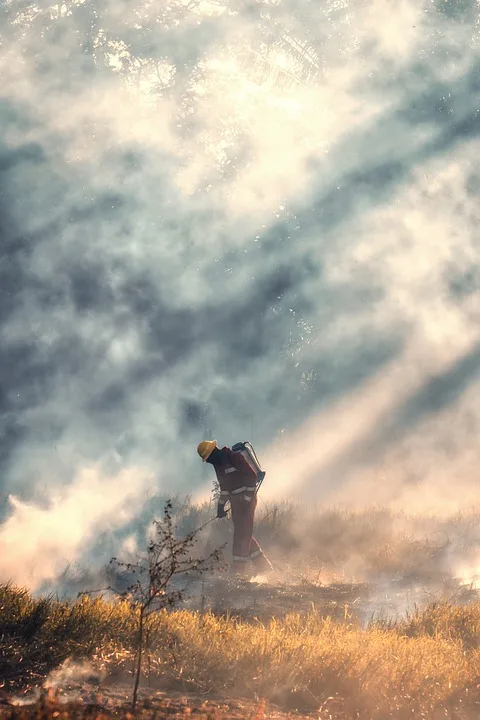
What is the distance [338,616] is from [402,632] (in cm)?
159

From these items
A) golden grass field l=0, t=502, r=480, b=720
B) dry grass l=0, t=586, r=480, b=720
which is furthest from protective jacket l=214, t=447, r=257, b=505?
dry grass l=0, t=586, r=480, b=720

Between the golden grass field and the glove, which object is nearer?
the golden grass field

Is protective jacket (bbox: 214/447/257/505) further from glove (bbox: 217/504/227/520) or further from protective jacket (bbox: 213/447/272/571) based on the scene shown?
glove (bbox: 217/504/227/520)

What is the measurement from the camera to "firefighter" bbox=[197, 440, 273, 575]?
1079cm

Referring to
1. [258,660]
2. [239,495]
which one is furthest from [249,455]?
[258,660]

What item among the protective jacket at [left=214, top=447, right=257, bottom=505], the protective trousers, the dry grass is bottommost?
the dry grass

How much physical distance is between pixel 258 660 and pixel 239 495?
19.3ft

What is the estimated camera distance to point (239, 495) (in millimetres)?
10930

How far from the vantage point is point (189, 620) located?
19.2 ft

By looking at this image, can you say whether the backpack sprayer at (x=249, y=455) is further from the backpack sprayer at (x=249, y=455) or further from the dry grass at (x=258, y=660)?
the dry grass at (x=258, y=660)

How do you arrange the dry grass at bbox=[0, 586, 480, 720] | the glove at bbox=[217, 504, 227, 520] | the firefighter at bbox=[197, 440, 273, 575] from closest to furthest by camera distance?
the dry grass at bbox=[0, 586, 480, 720]
the glove at bbox=[217, 504, 227, 520]
the firefighter at bbox=[197, 440, 273, 575]

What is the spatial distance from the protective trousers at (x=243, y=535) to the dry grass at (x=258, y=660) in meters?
5.04

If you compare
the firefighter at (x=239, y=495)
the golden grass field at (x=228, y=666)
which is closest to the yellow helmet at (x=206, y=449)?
the firefighter at (x=239, y=495)

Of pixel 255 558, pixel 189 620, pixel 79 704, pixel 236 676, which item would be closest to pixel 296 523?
pixel 255 558
